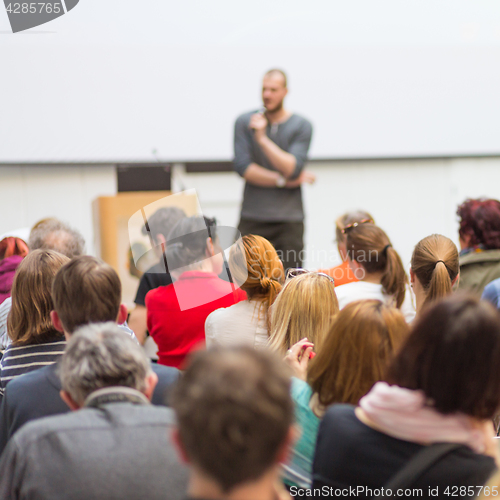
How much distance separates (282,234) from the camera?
12.6 feet

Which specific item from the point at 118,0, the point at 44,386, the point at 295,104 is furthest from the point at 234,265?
the point at 118,0

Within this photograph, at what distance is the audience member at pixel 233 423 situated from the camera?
2.21ft

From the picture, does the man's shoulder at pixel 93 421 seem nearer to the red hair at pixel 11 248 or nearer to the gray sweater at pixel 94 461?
the gray sweater at pixel 94 461

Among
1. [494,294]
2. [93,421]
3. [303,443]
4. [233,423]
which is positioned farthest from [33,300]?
[494,294]

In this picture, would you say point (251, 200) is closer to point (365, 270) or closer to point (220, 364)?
point (365, 270)

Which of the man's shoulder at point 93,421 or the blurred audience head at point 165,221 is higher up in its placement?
the blurred audience head at point 165,221

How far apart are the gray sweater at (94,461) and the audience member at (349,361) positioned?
0.40 meters

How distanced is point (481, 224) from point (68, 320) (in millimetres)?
2057

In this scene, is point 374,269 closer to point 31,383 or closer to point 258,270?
point 258,270

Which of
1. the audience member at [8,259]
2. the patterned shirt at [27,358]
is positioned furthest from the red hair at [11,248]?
the patterned shirt at [27,358]

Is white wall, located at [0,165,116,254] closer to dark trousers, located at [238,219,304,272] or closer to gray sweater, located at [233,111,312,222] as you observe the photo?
gray sweater, located at [233,111,312,222]

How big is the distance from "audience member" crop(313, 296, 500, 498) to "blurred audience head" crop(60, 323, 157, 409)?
423mm

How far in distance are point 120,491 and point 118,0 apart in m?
4.21

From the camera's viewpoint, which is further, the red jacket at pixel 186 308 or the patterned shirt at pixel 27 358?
the red jacket at pixel 186 308
